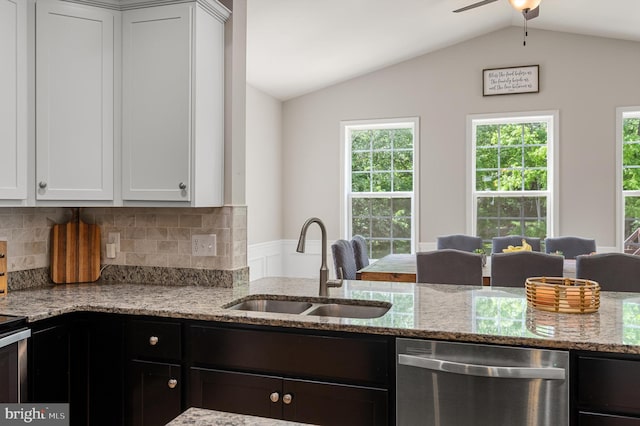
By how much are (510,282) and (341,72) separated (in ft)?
11.0

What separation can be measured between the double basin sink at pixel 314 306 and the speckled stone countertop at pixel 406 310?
27 mm

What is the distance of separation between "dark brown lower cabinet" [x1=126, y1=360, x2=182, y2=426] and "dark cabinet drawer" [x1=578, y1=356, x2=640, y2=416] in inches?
58.5

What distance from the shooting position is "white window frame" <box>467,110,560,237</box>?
542 cm

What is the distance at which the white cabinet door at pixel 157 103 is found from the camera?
236cm

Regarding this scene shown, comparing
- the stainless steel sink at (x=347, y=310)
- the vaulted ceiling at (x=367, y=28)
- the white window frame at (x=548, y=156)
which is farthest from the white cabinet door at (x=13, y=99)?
the white window frame at (x=548, y=156)

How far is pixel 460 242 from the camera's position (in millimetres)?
5168

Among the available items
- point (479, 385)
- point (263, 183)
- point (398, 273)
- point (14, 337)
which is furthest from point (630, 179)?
point (14, 337)

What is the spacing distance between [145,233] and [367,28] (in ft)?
9.93

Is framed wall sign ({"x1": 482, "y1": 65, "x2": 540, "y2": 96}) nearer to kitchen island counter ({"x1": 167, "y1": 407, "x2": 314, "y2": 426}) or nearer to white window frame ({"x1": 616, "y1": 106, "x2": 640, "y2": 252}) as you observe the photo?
white window frame ({"x1": 616, "y1": 106, "x2": 640, "y2": 252})

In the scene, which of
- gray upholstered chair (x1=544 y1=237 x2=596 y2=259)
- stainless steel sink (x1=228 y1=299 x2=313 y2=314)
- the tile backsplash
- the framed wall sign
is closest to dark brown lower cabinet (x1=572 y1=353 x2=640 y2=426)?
stainless steel sink (x1=228 y1=299 x2=313 y2=314)

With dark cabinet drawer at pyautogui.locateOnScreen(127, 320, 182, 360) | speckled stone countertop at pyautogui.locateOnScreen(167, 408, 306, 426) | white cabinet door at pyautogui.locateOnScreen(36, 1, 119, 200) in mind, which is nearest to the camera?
speckled stone countertop at pyautogui.locateOnScreen(167, 408, 306, 426)

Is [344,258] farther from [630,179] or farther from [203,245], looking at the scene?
[630,179]

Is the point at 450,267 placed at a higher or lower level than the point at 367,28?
lower

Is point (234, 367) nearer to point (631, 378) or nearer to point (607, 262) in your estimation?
point (631, 378)
